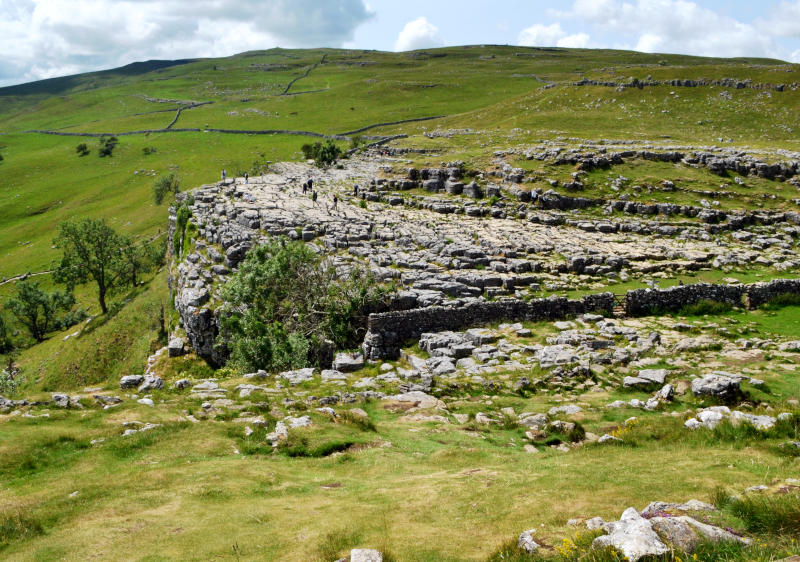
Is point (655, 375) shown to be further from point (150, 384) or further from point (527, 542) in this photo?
point (150, 384)

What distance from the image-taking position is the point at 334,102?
195m

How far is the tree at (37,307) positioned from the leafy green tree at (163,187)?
132 feet

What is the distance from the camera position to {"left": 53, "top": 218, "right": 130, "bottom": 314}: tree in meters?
66.9

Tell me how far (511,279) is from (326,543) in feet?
80.3

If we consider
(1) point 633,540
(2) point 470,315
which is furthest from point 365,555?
(2) point 470,315

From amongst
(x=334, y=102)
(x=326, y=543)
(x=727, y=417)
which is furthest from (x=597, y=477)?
(x=334, y=102)

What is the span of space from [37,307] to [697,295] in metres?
85.0

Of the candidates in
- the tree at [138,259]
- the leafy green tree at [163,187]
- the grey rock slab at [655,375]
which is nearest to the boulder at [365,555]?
the grey rock slab at [655,375]

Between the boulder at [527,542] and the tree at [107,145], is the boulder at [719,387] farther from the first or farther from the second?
the tree at [107,145]

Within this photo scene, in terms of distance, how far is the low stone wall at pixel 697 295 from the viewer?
29.5m

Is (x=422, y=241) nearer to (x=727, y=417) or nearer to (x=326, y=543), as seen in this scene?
(x=727, y=417)

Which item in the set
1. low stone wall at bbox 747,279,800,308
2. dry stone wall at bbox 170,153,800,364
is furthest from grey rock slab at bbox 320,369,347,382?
low stone wall at bbox 747,279,800,308

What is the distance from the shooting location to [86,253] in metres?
67.8

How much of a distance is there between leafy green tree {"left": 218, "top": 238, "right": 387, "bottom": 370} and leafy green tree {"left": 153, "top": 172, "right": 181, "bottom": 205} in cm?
8991
